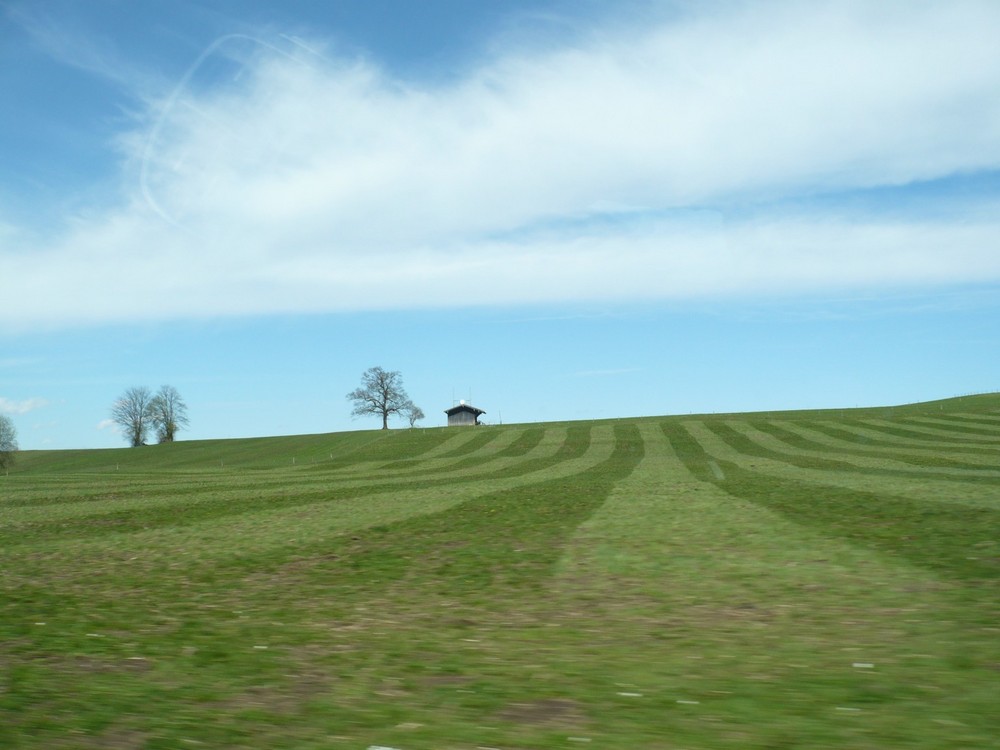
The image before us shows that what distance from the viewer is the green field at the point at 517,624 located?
6.41 m

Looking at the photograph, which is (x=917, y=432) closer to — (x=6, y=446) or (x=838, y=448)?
(x=838, y=448)

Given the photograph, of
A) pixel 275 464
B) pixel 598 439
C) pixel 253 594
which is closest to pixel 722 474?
pixel 253 594

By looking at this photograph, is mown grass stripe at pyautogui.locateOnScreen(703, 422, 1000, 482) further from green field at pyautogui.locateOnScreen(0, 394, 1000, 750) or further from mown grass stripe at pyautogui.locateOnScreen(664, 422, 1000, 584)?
green field at pyautogui.locateOnScreen(0, 394, 1000, 750)

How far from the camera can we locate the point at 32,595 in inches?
499

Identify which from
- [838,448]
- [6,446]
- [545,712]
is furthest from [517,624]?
[6,446]


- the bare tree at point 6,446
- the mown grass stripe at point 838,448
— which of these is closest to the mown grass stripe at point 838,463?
the mown grass stripe at point 838,448

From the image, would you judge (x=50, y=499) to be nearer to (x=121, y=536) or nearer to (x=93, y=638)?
(x=121, y=536)

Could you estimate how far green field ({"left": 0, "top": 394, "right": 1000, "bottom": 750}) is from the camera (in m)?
6.41

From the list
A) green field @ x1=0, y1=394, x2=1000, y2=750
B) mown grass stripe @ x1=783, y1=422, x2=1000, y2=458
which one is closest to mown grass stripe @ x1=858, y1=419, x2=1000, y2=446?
mown grass stripe @ x1=783, y1=422, x2=1000, y2=458

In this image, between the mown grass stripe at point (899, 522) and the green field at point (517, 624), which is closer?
the green field at point (517, 624)

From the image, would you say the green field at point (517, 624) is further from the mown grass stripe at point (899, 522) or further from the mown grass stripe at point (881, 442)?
the mown grass stripe at point (881, 442)

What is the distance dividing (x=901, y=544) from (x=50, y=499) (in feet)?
114

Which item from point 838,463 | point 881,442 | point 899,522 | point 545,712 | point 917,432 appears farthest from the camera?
point 917,432

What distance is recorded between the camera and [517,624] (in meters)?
10.1
